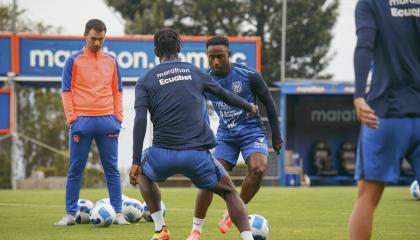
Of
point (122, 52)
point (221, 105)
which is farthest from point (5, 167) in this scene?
point (221, 105)

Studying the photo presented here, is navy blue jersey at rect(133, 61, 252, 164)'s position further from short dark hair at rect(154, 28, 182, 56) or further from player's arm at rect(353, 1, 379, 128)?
player's arm at rect(353, 1, 379, 128)

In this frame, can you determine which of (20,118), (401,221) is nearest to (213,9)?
(20,118)

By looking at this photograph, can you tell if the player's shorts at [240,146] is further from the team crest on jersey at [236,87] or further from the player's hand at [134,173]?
the player's hand at [134,173]

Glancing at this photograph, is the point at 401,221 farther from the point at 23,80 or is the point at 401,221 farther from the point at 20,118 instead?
the point at 20,118

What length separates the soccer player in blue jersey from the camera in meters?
9.84

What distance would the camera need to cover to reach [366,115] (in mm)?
6188

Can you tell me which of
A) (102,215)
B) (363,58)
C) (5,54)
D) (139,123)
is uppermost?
(5,54)

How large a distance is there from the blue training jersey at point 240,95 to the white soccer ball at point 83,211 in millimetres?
2258

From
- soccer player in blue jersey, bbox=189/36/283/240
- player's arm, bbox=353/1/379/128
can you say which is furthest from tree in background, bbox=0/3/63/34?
player's arm, bbox=353/1/379/128

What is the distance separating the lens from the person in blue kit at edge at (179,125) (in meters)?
8.06

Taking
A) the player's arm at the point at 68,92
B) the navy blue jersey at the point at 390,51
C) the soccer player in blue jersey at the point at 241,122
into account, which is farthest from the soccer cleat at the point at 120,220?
the navy blue jersey at the point at 390,51

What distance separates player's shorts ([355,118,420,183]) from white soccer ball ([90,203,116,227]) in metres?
5.34

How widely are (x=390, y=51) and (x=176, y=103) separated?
2.27 m

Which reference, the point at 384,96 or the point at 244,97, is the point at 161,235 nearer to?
the point at 244,97
